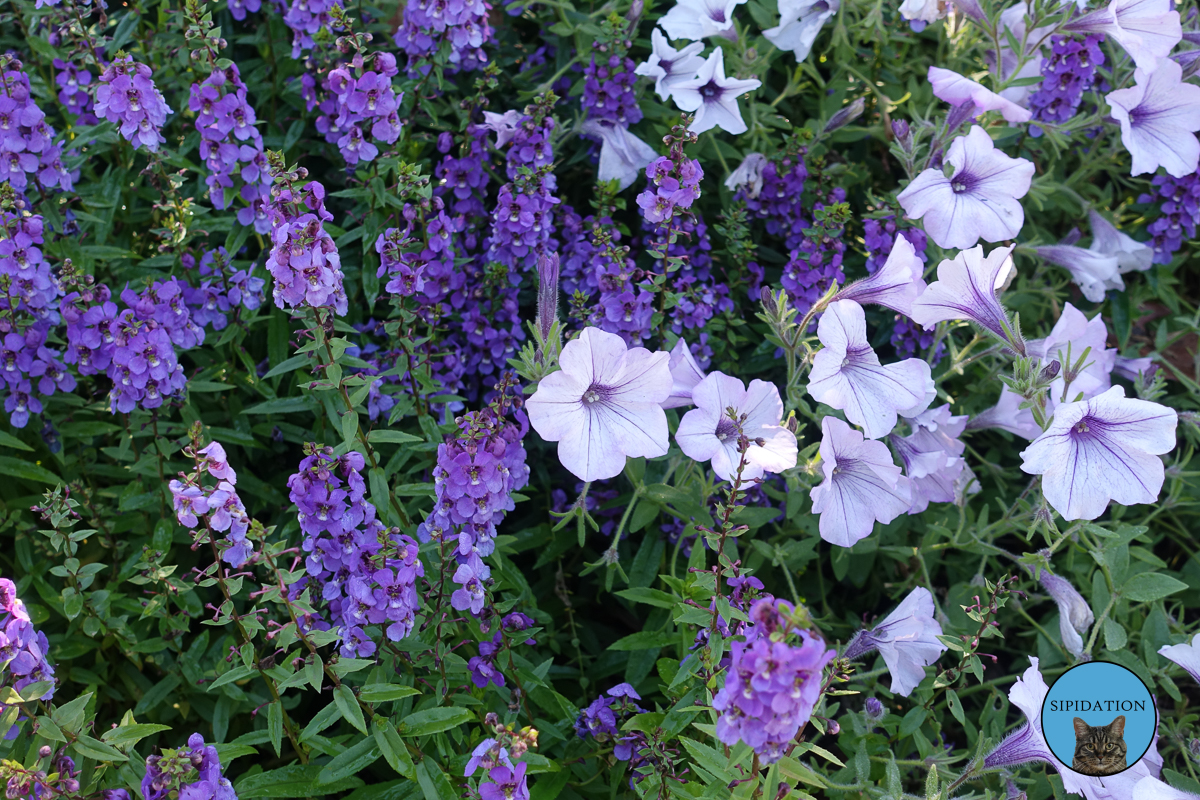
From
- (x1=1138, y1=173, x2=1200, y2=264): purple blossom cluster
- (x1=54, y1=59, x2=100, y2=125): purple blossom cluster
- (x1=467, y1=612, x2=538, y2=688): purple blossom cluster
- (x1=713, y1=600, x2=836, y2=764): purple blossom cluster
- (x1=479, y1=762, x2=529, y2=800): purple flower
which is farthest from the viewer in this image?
(x1=1138, y1=173, x2=1200, y2=264): purple blossom cluster

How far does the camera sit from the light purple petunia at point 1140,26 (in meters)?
2.26

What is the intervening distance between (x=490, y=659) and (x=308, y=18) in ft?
5.25

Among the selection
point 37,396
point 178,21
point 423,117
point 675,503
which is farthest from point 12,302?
point 675,503

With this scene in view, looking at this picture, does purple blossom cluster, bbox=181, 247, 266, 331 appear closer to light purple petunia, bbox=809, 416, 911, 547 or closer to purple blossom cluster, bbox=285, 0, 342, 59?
purple blossom cluster, bbox=285, 0, 342, 59

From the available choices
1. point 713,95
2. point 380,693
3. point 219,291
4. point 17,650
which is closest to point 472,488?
point 380,693

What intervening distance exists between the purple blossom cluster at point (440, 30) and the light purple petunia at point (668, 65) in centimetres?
42

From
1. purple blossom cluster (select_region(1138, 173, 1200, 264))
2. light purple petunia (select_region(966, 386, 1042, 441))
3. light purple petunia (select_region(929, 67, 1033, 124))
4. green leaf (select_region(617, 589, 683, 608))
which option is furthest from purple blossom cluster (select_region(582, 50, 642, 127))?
purple blossom cluster (select_region(1138, 173, 1200, 264))

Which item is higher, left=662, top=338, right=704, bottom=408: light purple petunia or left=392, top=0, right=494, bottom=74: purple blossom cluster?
left=392, top=0, right=494, bottom=74: purple blossom cluster

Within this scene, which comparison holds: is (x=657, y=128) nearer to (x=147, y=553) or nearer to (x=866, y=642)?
(x=866, y=642)

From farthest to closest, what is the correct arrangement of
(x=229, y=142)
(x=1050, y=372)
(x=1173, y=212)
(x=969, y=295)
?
(x=1173, y=212) < (x=229, y=142) < (x=969, y=295) < (x=1050, y=372)

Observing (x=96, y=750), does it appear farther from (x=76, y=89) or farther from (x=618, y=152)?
(x=618, y=152)

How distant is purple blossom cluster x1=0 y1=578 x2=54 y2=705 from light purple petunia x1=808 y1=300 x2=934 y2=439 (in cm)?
138

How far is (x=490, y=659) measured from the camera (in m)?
1.92

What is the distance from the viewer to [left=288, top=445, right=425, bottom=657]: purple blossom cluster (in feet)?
5.41
